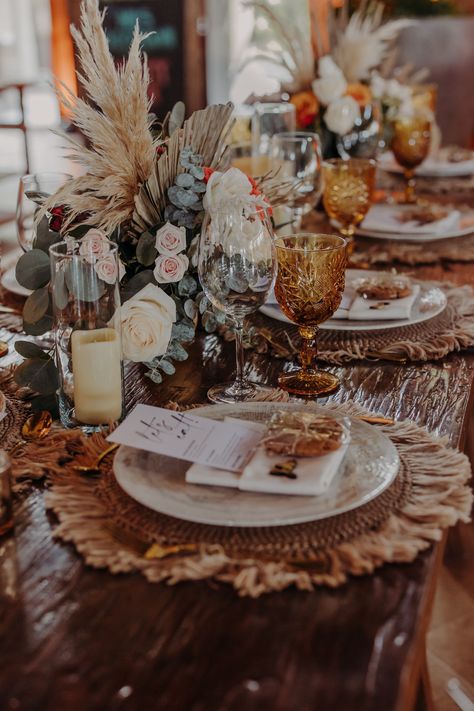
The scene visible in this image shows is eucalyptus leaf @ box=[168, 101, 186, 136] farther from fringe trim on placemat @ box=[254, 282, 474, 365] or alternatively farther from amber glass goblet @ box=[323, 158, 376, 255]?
amber glass goblet @ box=[323, 158, 376, 255]

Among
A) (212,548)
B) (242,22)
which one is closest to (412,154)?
(212,548)

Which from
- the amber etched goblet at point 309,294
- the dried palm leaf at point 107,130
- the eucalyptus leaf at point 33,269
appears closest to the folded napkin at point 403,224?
the amber etched goblet at point 309,294

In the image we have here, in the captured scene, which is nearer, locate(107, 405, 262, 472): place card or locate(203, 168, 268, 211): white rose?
locate(107, 405, 262, 472): place card

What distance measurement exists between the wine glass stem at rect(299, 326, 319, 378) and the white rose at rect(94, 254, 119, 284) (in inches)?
Result: 11.6

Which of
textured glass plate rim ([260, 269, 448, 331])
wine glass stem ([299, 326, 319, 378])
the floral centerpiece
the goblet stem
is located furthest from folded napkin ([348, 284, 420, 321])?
the floral centerpiece

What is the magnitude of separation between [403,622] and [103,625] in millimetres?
224

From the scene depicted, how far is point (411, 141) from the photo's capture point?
2344mm

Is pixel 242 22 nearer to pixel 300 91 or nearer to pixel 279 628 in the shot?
pixel 300 91

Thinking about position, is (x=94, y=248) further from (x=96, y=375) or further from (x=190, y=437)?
(x=190, y=437)

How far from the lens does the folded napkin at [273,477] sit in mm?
808

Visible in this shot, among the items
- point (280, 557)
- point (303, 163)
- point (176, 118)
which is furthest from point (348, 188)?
Answer: point (280, 557)

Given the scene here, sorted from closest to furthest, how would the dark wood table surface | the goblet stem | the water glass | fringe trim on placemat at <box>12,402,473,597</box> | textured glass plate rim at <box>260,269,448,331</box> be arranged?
the dark wood table surface → fringe trim on placemat at <box>12,402,473,597</box> → textured glass plate rim at <box>260,269,448,331</box> → the water glass → the goblet stem

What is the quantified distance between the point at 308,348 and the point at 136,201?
29 cm

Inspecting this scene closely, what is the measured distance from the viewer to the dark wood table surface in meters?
0.62
